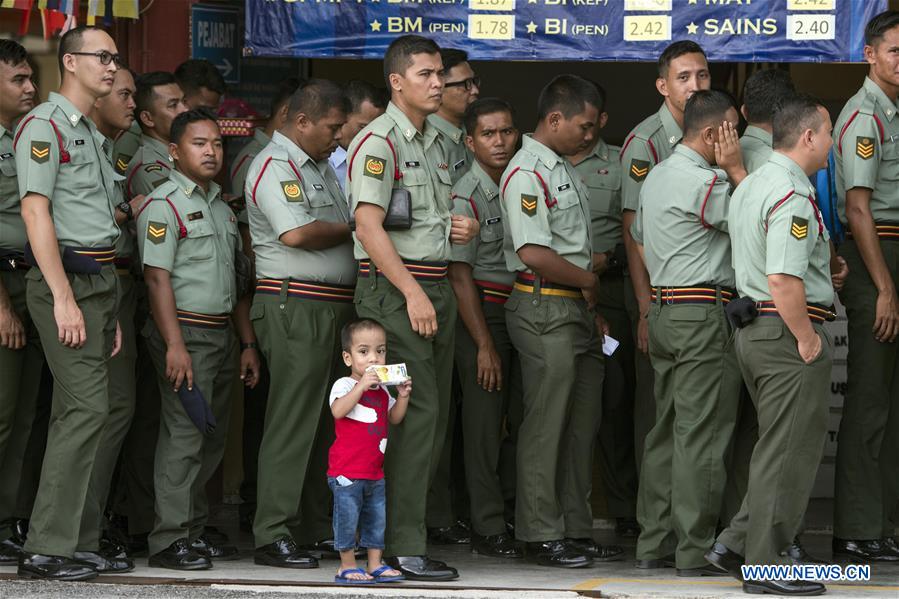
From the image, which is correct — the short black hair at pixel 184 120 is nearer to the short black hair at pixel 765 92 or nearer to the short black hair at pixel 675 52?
the short black hair at pixel 675 52

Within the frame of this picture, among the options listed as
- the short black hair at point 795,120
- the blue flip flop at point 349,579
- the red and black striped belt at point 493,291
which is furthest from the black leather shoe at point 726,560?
the red and black striped belt at point 493,291

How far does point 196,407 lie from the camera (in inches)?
255

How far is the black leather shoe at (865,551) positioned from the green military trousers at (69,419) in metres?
3.32

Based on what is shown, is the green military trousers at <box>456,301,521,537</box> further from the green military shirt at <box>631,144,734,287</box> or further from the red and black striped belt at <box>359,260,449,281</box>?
the green military shirt at <box>631,144,734,287</box>

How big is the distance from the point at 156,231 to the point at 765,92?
2687 mm

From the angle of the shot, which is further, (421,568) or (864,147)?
(864,147)

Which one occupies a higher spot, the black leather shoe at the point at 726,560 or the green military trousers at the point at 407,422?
the green military trousers at the point at 407,422

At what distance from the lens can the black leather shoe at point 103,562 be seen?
613 centimetres

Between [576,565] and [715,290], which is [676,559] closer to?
[576,565]

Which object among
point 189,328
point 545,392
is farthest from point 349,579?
point 189,328

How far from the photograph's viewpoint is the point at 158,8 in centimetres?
820

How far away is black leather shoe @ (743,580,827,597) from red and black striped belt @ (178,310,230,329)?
253 cm

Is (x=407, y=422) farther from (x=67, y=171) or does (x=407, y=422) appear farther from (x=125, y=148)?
(x=125, y=148)

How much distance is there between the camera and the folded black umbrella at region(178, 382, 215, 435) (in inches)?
255
